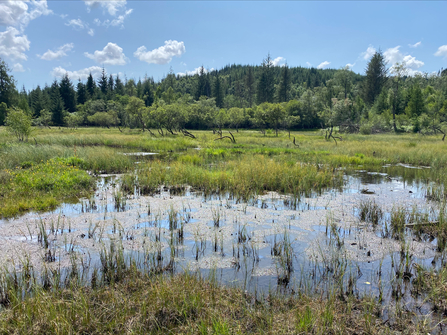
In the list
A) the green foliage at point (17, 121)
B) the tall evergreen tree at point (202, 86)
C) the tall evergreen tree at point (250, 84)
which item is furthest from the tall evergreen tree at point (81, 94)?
the green foliage at point (17, 121)

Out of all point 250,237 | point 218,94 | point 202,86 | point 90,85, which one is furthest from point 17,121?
point 202,86

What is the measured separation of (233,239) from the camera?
725cm

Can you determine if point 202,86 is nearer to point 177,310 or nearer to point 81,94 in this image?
point 81,94

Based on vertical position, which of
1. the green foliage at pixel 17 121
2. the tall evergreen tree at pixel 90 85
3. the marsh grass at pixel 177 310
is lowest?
the marsh grass at pixel 177 310

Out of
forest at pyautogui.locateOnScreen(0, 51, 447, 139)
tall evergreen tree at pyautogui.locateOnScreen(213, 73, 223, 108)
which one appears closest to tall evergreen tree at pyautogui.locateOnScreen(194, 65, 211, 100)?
forest at pyautogui.locateOnScreen(0, 51, 447, 139)

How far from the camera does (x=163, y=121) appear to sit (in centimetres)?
4300

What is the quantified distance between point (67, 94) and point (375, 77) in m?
94.7

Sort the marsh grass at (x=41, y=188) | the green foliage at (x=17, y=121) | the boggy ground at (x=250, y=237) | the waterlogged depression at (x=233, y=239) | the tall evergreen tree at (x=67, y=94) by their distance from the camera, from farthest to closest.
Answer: the tall evergreen tree at (x=67, y=94) < the green foliage at (x=17, y=121) < the marsh grass at (x=41, y=188) < the waterlogged depression at (x=233, y=239) < the boggy ground at (x=250, y=237)

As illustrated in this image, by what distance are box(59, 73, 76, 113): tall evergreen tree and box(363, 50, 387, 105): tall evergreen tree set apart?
9112 cm

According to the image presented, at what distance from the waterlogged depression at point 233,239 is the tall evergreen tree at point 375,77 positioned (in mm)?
89496

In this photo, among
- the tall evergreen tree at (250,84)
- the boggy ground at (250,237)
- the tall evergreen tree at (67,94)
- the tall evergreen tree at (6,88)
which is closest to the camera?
the boggy ground at (250,237)

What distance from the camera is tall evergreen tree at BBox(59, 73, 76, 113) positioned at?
8269 cm

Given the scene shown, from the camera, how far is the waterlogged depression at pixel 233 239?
568 cm

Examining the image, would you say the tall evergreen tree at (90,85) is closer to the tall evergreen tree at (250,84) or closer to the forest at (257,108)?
→ the forest at (257,108)
